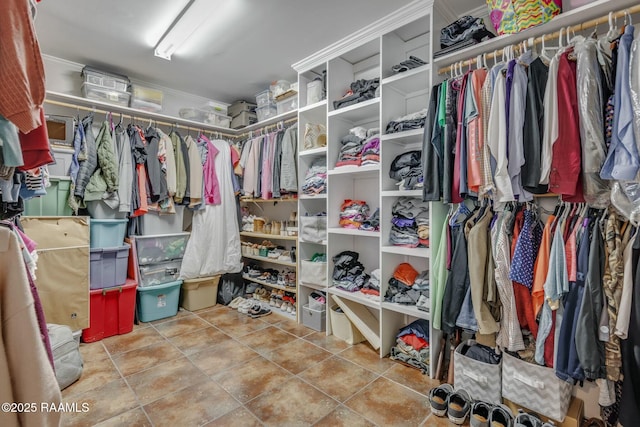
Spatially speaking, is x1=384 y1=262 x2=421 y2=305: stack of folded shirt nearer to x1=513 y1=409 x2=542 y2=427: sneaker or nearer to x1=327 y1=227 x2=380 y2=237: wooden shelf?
x1=327 y1=227 x2=380 y2=237: wooden shelf

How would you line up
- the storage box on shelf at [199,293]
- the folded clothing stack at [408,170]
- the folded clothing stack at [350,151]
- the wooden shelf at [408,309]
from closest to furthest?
the wooden shelf at [408,309]
the folded clothing stack at [408,170]
the folded clothing stack at [350,151]
the storage box on shelf at [199,293]

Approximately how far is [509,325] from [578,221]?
65cm

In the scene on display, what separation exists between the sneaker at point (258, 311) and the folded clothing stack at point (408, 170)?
6.68 feet

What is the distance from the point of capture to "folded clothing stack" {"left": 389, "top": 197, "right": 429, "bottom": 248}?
2248 mm

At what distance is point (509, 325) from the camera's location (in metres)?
1.67

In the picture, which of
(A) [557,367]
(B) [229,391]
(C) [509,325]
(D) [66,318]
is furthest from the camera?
(D) [66,318]

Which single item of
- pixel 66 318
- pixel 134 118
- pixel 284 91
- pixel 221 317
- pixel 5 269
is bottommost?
pixel 221 317

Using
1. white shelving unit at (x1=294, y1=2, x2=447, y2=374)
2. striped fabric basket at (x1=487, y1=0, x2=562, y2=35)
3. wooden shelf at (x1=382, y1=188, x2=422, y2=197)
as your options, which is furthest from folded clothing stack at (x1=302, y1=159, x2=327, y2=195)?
striped fabric basket at (x1=487, y1=0, x2=562, y2=35)

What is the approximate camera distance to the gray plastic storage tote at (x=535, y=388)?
154 cm

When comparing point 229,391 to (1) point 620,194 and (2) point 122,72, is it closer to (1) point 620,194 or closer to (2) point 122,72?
(1) point 620,194

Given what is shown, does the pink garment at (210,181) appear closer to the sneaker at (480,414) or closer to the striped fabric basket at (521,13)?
the striped fabric basket at (521,13)

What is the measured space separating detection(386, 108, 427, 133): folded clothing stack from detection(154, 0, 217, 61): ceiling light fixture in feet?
4.99

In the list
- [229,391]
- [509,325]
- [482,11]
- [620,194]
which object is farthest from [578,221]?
[229,391]

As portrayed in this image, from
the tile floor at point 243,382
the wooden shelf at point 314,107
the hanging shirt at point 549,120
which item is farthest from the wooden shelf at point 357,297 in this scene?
the wooden shelf at point 314,107
